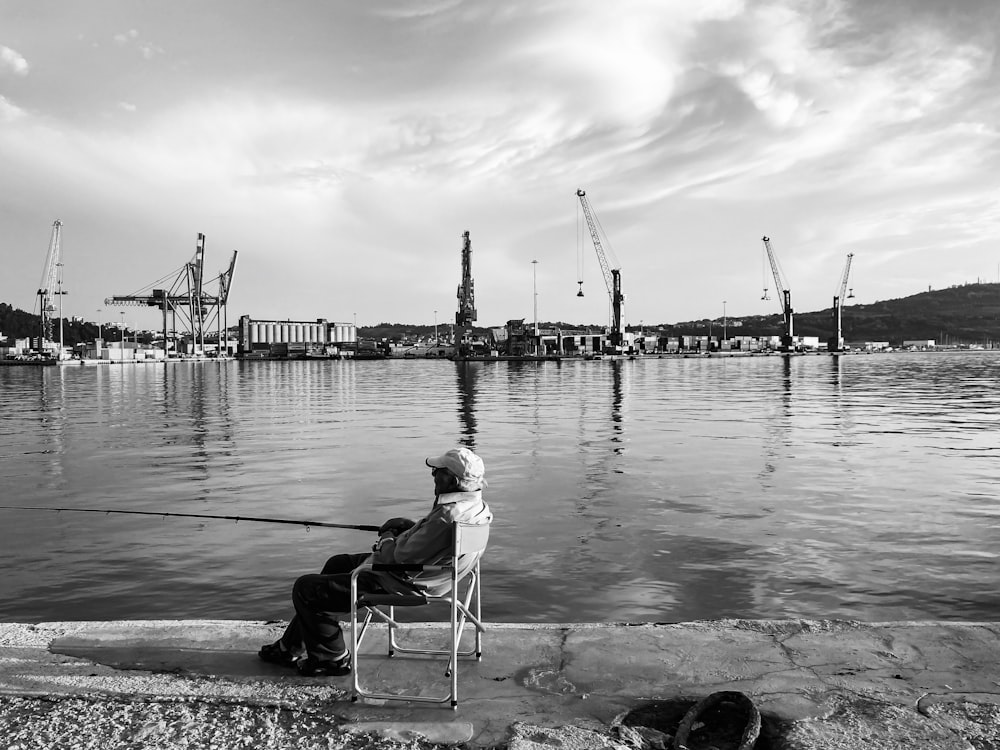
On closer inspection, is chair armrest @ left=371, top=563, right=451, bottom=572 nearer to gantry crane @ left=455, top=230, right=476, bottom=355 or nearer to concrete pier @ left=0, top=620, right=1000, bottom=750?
concrete pier @ left=0, top=620, right=1000, bottom=750

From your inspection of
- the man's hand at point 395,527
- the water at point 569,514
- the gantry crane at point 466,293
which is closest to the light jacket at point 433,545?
the man's hand at point 395,527

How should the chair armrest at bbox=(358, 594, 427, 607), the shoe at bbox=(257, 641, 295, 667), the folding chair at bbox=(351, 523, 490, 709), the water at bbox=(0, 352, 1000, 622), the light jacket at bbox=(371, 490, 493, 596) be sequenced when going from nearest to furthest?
the folding chair at bbox=(351, 523, 490, 709), the light jacket at bbox=(371, 490, 493, 596), the chair armrest at bbox=(358, 594, 427, 607), the shoe at bbox=(257, 641, 295, 667), the water at bbox=(0, 352, 1000, 622)

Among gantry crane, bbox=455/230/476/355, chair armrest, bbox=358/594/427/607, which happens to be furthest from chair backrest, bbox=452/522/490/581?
gantry crane, bbox=455/230/476/355

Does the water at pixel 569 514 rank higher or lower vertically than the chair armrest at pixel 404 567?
lower

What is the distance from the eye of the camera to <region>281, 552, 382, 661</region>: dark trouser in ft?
14.6

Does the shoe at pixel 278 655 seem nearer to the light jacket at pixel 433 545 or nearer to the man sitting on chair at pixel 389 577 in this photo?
the man sitting on chair at pixel 389 577

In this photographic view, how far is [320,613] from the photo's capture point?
14.7ft

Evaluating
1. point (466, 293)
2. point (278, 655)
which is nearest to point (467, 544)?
point (278, 655)

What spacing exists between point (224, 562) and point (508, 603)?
3446 millimetres

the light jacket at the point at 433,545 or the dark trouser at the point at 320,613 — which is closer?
the light jacket at the point at 433,545

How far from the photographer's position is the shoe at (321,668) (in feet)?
14.6

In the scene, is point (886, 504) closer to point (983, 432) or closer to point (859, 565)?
point (859, 565)

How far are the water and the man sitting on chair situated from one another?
241 centimetres

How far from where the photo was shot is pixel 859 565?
27.4 ft
